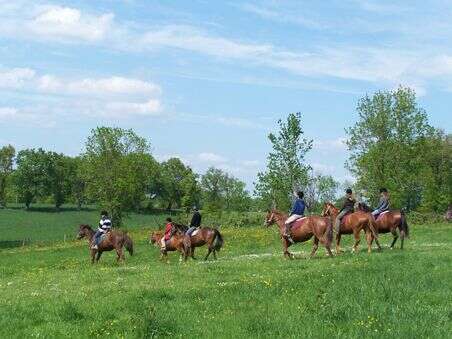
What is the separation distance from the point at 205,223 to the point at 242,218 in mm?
5136

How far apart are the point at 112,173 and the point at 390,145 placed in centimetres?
3560

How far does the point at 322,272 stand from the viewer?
17453 millimetres

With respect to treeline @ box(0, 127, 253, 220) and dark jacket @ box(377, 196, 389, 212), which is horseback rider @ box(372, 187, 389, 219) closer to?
dark jacket @ box(377, 196, 389, 212)

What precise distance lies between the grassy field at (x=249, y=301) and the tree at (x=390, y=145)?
4371 centimetres

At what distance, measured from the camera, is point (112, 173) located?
261 feet

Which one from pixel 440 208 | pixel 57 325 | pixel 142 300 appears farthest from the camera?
pixel 440 208

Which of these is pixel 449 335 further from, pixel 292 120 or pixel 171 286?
pixel 292 120

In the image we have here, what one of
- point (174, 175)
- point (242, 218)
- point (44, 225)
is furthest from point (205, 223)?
point (174, 175)

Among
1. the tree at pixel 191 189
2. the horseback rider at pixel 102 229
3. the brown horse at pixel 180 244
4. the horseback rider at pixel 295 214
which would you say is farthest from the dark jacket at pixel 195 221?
the tree at pixel 191 189

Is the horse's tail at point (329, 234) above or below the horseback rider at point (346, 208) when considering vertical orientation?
below

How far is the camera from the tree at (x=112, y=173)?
255ft

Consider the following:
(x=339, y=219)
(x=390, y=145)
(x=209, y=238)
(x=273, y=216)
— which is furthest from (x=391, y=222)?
(x=390, y=145)

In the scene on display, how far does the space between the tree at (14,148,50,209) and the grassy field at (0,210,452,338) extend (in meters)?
114

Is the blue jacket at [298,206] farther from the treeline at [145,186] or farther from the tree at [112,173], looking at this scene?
the treeline at [145,186]
